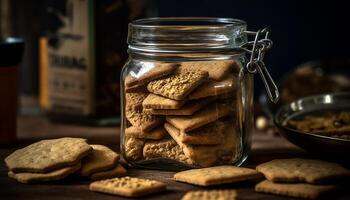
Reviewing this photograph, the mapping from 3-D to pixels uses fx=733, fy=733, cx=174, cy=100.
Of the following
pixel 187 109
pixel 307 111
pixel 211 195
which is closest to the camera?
pixel 211 195

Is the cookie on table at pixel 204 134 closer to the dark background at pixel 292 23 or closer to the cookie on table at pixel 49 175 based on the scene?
the cookie on table at pixel 49 175

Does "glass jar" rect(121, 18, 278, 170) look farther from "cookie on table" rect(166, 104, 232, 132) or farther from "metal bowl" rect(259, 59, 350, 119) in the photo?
"metal bowl" rect(259, 59, 350, 119)

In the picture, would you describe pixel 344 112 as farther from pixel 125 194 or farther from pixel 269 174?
pixel 125 194

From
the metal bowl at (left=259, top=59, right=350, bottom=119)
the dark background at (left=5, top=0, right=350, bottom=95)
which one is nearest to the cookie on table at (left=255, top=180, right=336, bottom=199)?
the metal bowl at (left=259, top=59, right=350, bottom=119)

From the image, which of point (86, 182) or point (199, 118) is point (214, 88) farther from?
point (86, 182)

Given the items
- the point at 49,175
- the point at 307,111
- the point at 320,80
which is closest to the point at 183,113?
the point at 49,175

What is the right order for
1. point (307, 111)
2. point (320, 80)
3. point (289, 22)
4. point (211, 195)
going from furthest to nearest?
1. point (289, 22)
2. point (320, 80)
3. point (307, 111)
4. point (211, 195)

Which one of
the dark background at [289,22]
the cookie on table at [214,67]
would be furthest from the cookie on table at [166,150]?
the dark background at [289,22]
